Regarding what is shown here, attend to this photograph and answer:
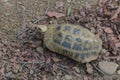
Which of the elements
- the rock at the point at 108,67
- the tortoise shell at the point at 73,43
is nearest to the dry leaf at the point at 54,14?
the tortoise shell at the point at 73,43

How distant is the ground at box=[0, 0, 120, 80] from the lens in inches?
111

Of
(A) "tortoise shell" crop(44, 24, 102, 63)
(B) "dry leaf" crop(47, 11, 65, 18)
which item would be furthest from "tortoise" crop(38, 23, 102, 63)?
(B) "dry leaf" crop(47, 11, 65, 18)

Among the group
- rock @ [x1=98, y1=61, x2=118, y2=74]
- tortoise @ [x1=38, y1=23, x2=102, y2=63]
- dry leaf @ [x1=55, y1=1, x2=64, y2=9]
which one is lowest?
rock @ [x1=98, y1=61, x2=118, y2=74]

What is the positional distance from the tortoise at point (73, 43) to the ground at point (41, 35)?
79mm

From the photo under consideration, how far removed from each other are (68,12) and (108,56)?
1.65ft

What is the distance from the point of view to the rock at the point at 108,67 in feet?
9.36

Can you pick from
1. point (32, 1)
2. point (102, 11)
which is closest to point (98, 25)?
point (102, 11)

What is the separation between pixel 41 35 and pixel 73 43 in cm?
30

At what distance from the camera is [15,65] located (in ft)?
9.25

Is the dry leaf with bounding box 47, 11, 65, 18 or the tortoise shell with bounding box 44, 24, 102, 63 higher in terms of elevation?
the dry leaf with bounding box 47, 11, 65, 18

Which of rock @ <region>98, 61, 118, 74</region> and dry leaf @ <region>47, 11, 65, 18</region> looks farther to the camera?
dry leaf @ <region>47, 11, 65, 18</region>

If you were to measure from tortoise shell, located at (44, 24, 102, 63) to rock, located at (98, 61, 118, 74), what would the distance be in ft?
0.27

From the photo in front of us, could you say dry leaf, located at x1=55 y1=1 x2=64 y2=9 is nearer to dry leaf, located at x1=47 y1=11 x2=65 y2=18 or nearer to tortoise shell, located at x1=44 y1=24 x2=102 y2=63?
dry leaf, located at x1=47 y1=11 x2=65 y2=18

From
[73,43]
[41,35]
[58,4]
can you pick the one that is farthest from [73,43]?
[58,4]
